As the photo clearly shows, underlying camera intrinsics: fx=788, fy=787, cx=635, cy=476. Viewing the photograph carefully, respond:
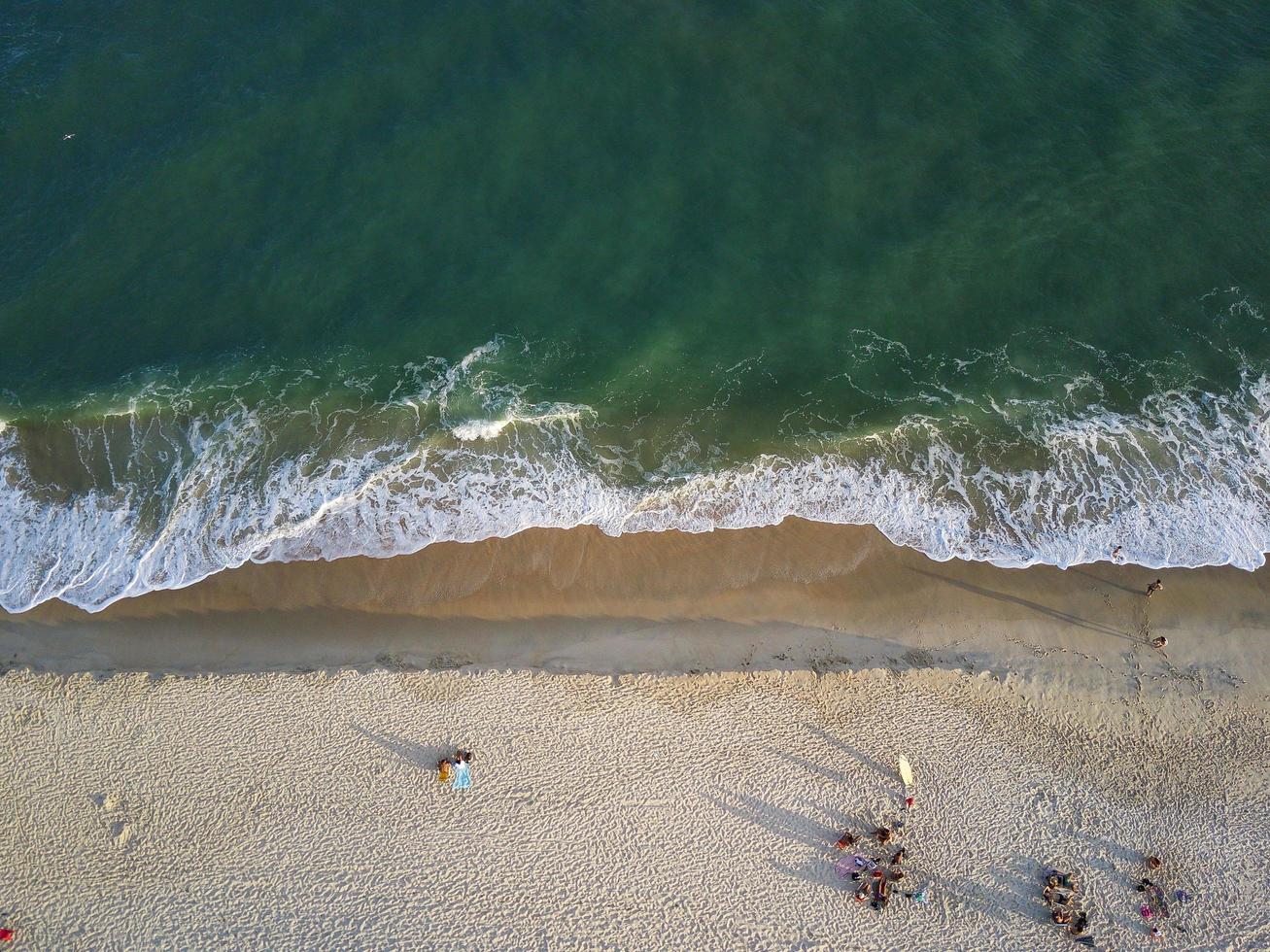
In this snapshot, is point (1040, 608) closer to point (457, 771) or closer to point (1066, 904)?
point (1066, 904)

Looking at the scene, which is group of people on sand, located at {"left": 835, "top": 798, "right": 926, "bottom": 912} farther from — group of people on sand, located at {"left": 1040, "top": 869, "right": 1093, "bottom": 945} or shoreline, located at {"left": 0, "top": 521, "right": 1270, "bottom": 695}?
shoreline, located at {"left": 0, "top": 521, "right": 1270, "bottom": 695}

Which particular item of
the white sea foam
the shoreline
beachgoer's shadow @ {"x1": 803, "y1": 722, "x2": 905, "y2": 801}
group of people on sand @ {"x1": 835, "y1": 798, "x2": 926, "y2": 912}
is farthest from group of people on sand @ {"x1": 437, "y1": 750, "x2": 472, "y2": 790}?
group of people on sand @ {"x1": 835, "y1": 798, "x2": 926, "y2": 912}

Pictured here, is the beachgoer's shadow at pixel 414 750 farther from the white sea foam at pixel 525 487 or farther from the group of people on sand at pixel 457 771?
the white sea foam at pixel 525 487

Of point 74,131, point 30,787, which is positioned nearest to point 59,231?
point 74,131

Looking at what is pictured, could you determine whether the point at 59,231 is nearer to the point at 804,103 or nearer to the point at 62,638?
the point at 62,638

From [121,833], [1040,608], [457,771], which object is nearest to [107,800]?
[121,833]

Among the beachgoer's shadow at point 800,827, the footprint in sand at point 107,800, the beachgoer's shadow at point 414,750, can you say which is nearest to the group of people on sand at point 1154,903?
the beachgoer's shadow at point 800,827
